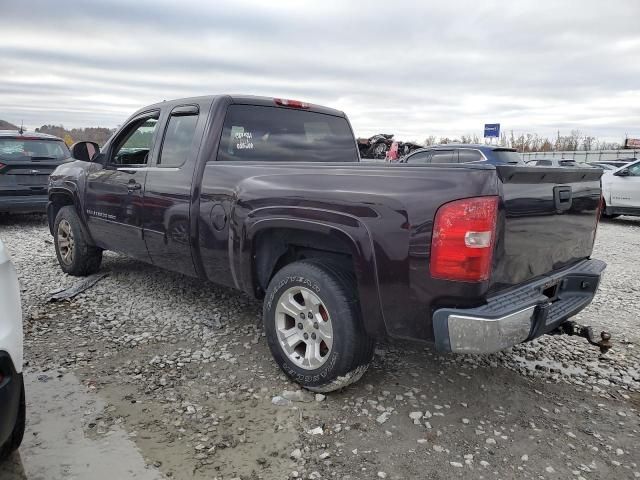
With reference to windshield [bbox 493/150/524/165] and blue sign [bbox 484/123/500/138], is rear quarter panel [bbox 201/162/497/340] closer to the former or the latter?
windshield [bbox 493/150/524/165]

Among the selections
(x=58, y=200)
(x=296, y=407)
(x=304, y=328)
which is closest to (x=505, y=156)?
(x=58, y=200)

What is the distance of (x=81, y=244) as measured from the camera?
5.18 meters

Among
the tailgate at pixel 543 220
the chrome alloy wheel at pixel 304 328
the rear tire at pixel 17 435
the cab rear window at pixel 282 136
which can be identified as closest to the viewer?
the rear tire at pixel 17 435

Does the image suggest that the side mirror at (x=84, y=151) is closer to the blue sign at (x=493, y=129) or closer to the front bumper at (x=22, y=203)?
the front bumper at (x=22, y=203)

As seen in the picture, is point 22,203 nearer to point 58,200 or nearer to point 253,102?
point 58,200

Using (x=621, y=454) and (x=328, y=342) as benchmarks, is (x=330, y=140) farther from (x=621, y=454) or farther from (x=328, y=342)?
(x=621, y=454)

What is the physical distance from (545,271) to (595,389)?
37.9 inches

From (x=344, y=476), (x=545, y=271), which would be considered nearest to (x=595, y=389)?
→ (x=545, y=271)

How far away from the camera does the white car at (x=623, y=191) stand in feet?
36.2

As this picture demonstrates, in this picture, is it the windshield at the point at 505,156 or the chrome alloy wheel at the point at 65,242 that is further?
the windshield at the point at 505,156

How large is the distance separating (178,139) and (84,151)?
5.02 ft

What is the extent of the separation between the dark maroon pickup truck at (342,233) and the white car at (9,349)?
1.42m

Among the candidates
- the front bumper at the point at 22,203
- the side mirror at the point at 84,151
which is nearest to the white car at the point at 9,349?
the side mirror at the point at 84,151

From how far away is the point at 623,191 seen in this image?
11.3 metres
